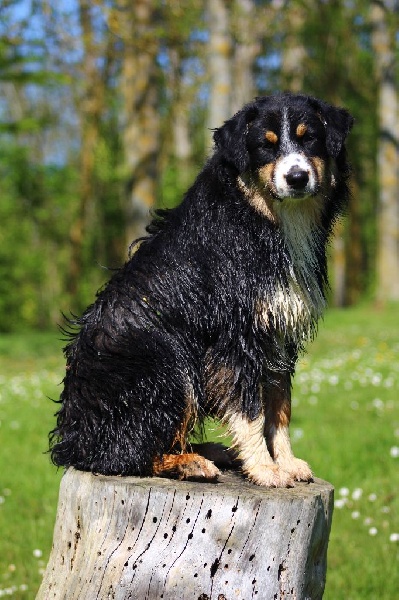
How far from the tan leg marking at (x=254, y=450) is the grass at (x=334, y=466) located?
161 cm

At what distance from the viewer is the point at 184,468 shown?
144 inches

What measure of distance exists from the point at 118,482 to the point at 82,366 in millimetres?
602

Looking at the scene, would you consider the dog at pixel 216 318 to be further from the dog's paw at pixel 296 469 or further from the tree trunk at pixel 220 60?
the tree trunk at pixel 220 60

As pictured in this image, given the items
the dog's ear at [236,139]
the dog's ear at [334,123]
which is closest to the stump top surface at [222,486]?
the dog's ear at [236,139]

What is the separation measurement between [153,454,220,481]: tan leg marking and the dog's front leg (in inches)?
15.6

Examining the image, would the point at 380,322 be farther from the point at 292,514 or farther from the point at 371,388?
the point at 292,514

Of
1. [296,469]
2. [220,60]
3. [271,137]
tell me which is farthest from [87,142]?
[296,469]

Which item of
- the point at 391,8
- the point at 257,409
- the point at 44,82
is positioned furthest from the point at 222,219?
the point at 391,8

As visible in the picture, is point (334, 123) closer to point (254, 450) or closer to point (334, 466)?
point (254, 450)

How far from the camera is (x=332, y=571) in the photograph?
17.7 feet

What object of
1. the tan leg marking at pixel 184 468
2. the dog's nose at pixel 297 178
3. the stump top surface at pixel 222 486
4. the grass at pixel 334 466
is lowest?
the grass at pixel 334 466

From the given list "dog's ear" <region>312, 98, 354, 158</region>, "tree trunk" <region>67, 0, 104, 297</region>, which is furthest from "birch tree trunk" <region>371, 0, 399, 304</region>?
"dog's ear" <region>312, 98, 354, 158</region>

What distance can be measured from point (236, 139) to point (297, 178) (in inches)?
16.7

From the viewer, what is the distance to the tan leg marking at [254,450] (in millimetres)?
3703
